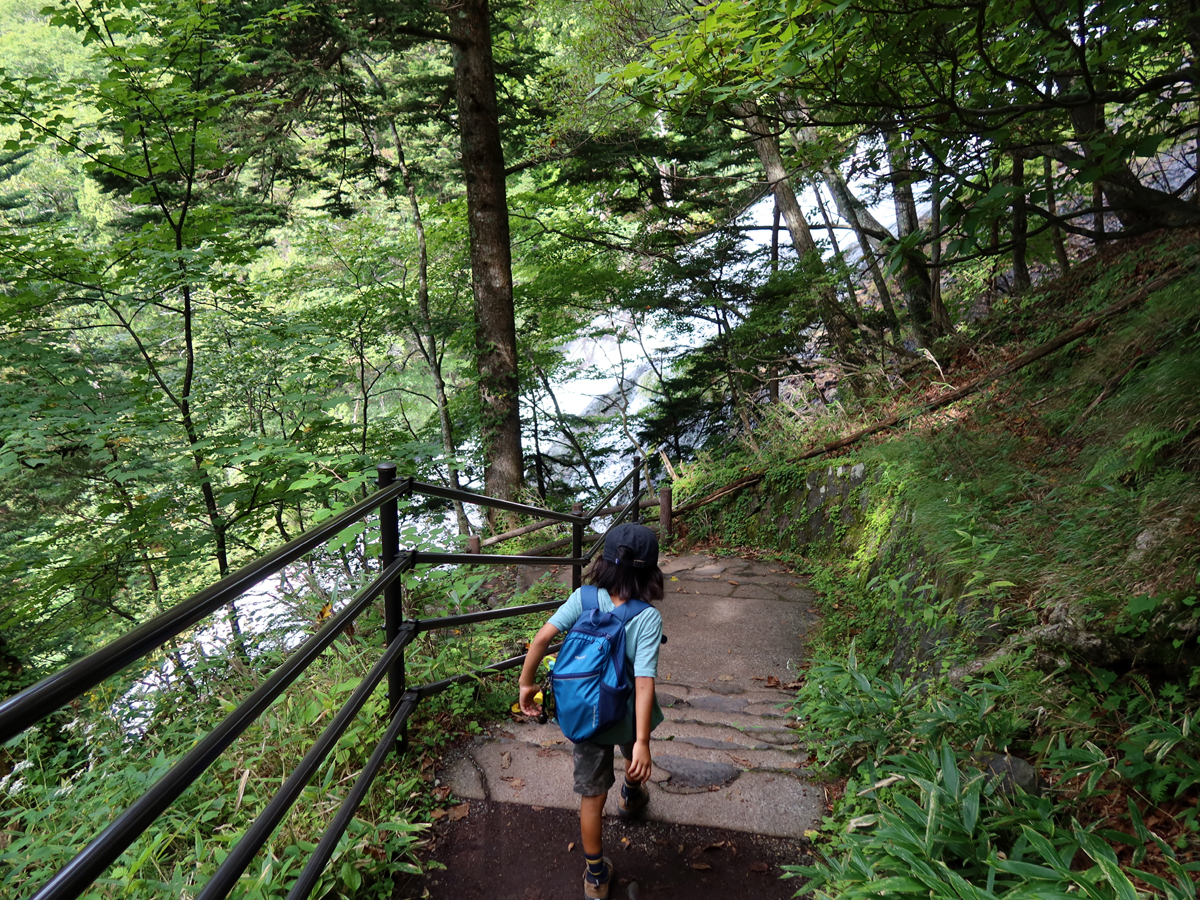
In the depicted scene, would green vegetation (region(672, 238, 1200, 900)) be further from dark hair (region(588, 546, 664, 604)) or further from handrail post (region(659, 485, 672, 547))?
handrail post (region(659, 485, 672, 547))

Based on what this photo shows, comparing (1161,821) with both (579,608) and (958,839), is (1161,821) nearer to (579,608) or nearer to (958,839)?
(958,839)

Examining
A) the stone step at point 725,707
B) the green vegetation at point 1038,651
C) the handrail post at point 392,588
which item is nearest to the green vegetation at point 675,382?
the green vegetation at point 1038,651

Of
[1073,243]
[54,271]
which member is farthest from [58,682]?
[1073,243]

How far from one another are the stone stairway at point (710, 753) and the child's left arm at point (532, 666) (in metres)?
0.49

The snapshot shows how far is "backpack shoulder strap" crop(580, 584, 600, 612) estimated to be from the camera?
2.47 metres

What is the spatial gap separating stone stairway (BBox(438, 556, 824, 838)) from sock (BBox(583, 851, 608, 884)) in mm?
425

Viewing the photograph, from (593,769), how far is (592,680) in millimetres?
353

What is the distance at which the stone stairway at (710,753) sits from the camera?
278 centimetres

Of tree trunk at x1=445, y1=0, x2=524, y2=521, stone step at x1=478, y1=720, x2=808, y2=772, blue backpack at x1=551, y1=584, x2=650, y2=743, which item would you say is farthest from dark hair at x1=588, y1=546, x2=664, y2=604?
tree trunk at x1=445, y1=0, x2=524, y2=521

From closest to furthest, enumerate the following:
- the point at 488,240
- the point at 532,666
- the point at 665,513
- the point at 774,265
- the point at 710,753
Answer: the point at 532,666, the point at 710,753, the point at 488,240, the point at 665,513, the point at 774,265

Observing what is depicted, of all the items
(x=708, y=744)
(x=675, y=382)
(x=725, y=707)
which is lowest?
(x=725, y=707)

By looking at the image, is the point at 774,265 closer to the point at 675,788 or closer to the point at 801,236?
the point at 801,236

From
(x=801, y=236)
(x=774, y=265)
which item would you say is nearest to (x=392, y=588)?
(x=801, y=236)

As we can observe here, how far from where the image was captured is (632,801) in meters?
2.71
